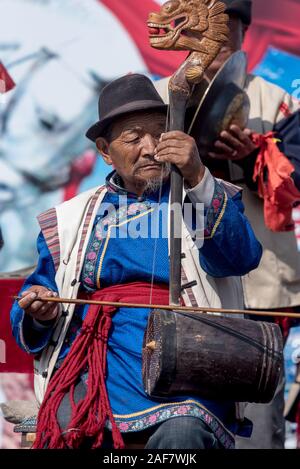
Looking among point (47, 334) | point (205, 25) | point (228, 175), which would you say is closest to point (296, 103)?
point (228, 175)

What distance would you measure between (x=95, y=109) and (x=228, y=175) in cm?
159

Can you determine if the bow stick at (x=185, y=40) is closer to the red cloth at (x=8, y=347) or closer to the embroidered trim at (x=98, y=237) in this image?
the embroidered trim at (x=98, y=237)

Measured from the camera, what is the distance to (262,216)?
18.6 ft

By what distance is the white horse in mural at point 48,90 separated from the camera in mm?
6918

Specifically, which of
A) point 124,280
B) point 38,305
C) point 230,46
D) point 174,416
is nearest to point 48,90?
point 230,46

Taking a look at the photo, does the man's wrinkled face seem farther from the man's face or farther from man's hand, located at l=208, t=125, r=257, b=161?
the man's face

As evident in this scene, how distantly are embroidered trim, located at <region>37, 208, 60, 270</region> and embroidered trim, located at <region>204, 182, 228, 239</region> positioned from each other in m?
0.66

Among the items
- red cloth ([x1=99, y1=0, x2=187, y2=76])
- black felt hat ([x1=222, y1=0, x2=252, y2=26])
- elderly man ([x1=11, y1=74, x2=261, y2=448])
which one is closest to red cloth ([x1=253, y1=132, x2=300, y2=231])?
black felt hat ([x1=222, y1=0, x2=252, y2=26])

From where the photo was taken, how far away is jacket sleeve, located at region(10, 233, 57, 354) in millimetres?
4668

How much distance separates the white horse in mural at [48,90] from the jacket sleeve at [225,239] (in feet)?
8.03

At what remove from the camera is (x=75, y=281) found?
185 inches

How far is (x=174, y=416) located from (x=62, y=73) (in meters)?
3.11

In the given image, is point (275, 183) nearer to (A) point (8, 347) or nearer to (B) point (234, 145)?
(B) point (234, 145)
